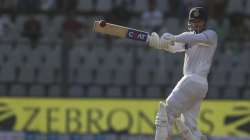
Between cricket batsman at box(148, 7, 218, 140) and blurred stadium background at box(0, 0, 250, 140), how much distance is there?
6.45m

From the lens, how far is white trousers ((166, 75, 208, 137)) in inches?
400

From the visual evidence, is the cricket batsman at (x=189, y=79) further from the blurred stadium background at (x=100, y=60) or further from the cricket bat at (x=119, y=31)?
the blurred stadium background at (x=100, y=60)

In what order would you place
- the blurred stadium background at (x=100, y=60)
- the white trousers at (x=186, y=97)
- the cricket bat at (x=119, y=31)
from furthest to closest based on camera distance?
1. the blurred stadium background at (x=100, y=60)
2. the white trousers at (x=186, y=97)
3. the cricket bat at (x=119, y=31)

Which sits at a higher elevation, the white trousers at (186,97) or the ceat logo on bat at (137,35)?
the ceat logo on bat at (137,35)

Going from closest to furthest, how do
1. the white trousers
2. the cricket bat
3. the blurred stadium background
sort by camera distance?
the cricket bat, the white trousers, the blurred stadium background

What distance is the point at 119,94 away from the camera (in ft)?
59.9

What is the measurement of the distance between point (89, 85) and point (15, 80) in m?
1.60

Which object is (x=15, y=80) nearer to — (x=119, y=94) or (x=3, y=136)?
(x=119, y=94)

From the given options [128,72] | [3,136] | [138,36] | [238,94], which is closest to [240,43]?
[238,94]

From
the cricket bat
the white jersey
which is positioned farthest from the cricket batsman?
the cricket bat

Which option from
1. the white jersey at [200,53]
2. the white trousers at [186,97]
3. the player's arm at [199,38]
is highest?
the player's arm at [199,38]

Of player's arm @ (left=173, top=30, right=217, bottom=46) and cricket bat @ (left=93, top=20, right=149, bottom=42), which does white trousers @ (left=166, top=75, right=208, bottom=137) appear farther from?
cricket bat @ (left=93, top=20, right=149, bottom=42)

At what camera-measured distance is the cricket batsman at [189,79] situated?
10.1m

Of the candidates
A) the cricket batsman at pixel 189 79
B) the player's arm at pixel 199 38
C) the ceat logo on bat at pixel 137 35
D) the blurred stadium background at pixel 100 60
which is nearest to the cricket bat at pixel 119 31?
the ceat logo on bat at pixel 137 35
